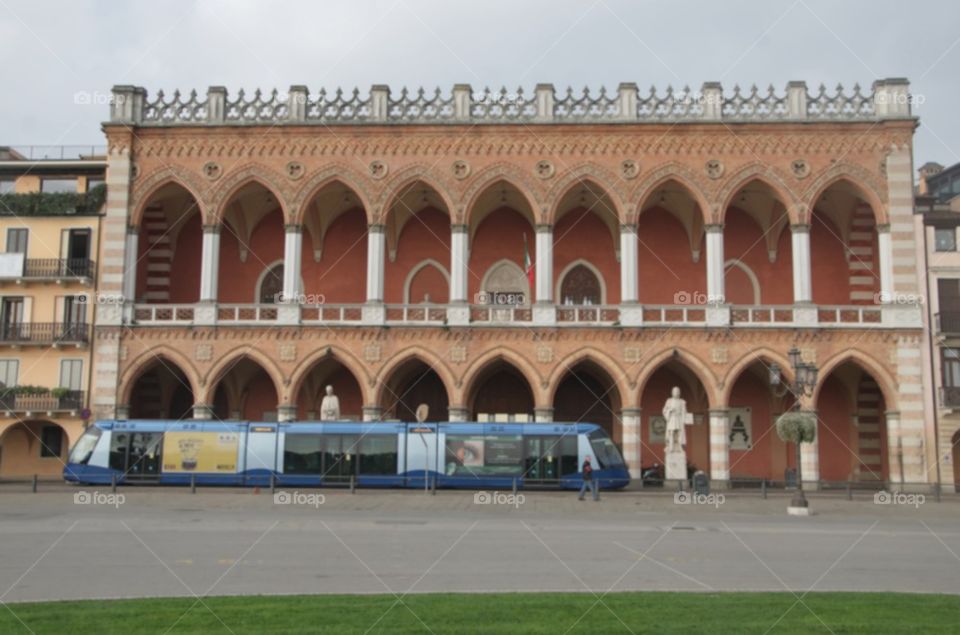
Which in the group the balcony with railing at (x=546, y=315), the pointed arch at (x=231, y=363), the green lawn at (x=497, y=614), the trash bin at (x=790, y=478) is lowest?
the trash bin at (x=790, y=478)

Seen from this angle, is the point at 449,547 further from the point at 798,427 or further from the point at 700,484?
the point at 700,484

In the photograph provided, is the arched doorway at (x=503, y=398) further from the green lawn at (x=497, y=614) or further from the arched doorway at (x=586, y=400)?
the green lawn at (x=497, y=614)

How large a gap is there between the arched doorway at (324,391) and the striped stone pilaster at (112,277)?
6.75m

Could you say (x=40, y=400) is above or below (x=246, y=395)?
below

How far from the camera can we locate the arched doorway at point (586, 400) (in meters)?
37.2

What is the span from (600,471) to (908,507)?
882cm

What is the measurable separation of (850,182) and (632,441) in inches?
472

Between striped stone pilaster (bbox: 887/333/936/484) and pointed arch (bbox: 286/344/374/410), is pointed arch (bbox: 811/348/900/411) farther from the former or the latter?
pointed arch (bbox: 286/344/374/410)

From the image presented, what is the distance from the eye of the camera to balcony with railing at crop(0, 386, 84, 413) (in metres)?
34.2

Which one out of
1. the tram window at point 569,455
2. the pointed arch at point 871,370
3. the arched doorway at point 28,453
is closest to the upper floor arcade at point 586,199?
the pointed arch at point 871,370

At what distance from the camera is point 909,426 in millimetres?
32312

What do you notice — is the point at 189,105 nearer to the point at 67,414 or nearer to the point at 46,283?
the point at 46,283

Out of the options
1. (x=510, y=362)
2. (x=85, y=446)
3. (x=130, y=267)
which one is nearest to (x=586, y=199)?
(x=510, y=362)

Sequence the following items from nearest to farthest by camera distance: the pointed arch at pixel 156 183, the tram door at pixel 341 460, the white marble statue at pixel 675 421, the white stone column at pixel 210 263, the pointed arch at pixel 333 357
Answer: the tram door at pixel 341 460 → the white marble statue at pixel 675 421 → the pointed arch at pixel 333 357 → the white stone column at pixel 210 263 → the pointed arch at pixel 156 183
